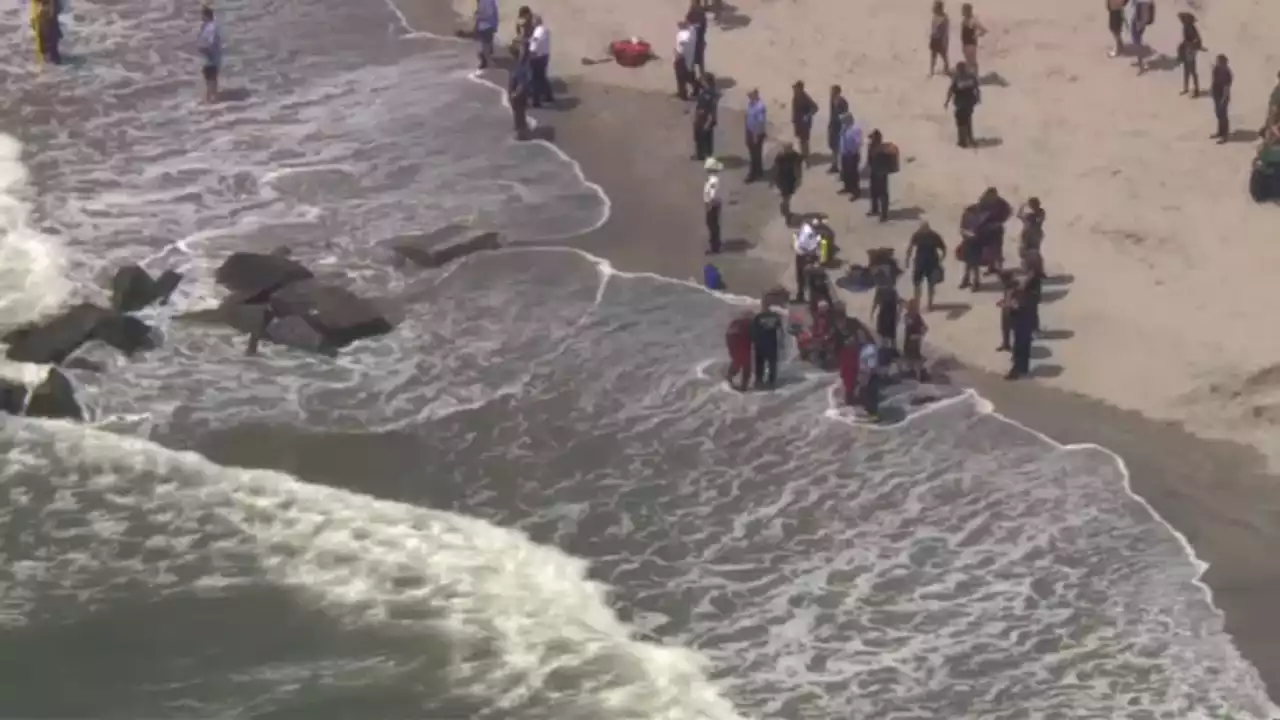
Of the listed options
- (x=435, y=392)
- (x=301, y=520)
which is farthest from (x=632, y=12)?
(x=301, y=520)

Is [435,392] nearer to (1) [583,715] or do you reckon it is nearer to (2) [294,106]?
(1) [583,715]

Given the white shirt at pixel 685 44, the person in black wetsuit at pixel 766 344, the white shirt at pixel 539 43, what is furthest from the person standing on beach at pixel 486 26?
the person in black wetsuit at pixel 766 344

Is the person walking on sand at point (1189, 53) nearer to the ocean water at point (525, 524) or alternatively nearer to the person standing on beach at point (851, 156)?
the person standing on beach at point (851, 156)

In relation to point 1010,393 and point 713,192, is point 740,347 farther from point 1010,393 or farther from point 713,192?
point 713,192

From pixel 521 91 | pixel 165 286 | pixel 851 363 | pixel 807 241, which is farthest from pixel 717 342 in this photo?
pixel 521 91

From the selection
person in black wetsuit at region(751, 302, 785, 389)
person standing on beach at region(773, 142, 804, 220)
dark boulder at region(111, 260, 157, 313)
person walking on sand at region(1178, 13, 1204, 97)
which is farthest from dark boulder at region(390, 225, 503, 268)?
person walking on sand at region(1178, 13, 1204, 97)

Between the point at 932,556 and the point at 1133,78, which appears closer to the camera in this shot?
the point at 932,556

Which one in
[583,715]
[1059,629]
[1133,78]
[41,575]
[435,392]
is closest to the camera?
[583,715]
